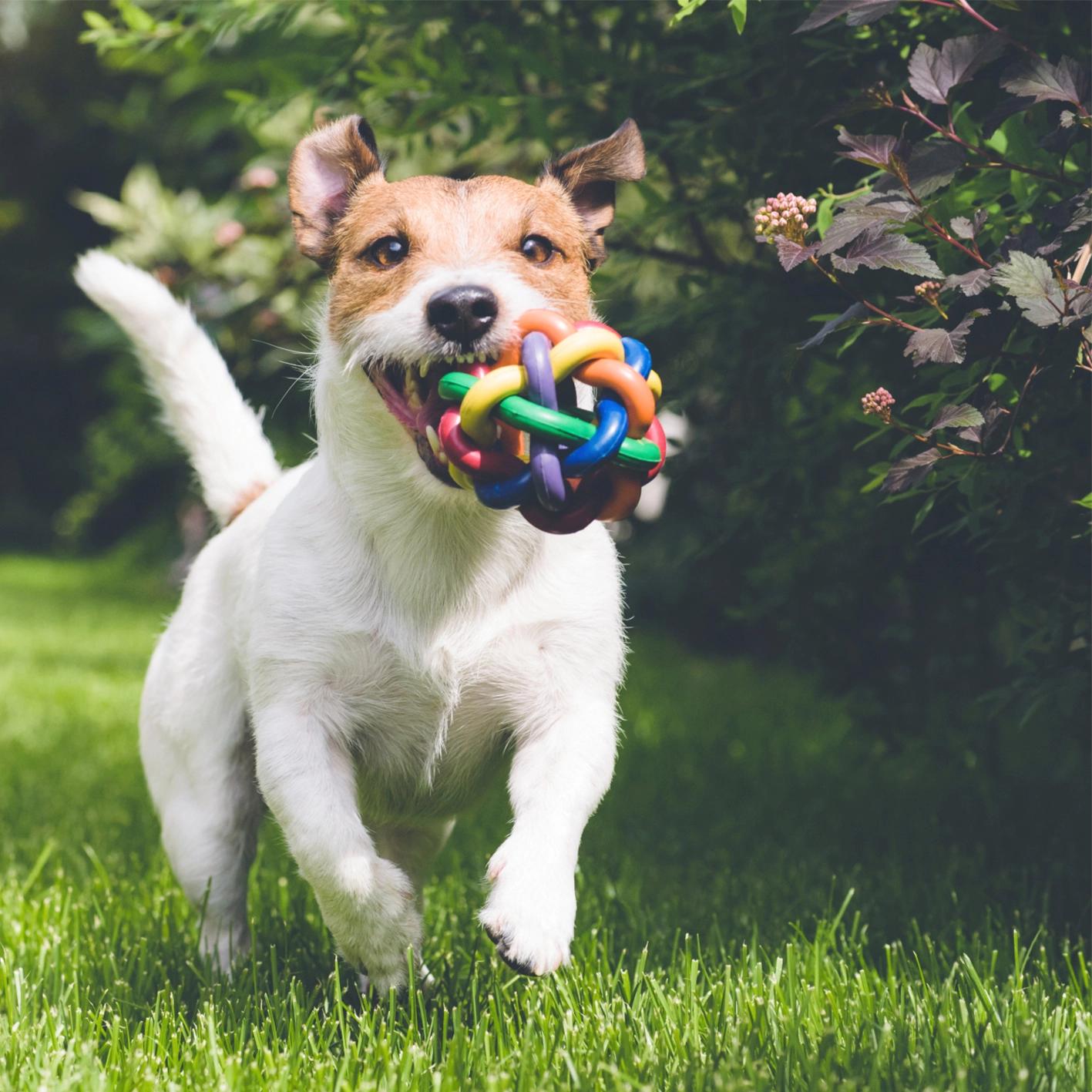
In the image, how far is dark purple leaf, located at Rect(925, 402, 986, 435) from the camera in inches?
88.8

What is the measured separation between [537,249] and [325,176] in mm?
562

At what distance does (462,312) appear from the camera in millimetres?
2404

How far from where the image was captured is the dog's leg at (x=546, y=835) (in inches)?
87.6

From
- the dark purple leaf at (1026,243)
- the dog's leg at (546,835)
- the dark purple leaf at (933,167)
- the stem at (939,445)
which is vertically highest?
the dark purple leaf at (933,167)

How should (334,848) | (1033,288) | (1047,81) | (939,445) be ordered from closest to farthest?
(1033,288)
(1047,81)
(939,445)
(334,848)

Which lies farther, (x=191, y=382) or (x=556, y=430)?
(x=191, y=382)

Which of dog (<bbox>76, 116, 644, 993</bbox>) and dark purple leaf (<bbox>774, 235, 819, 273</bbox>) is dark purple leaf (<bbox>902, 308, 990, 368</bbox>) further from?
dog (<bbox>76, 116, 644, 993</bbox>)

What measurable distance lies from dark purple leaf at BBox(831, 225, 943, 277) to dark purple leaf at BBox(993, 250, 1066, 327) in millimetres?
121

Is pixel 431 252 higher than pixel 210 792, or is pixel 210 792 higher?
pixel 431 252

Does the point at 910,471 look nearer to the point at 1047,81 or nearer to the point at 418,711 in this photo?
the point at 1047,81

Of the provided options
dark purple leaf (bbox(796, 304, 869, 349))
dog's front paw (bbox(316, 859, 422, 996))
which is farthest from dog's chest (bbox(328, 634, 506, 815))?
dark purple leaf (bbox(796, 304, 869, 349))

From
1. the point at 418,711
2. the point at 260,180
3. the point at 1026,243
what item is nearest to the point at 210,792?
the point at 418,711

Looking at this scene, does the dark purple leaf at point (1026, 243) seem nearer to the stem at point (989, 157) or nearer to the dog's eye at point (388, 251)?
the stem at point (989, 157)

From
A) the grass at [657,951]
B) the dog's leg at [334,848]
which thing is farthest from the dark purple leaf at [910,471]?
the dog's leg at [334,848]
